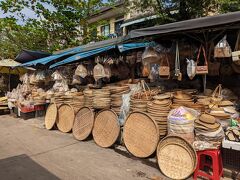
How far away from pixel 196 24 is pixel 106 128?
3.20 meters

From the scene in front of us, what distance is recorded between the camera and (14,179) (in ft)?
14.3

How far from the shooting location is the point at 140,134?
517 cm

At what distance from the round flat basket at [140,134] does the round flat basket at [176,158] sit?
444 millimetres

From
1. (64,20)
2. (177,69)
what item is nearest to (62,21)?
(64,20)

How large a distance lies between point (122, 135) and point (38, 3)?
11.3 m

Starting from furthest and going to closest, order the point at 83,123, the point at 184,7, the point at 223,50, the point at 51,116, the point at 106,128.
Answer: the point at 184,7 → the point at 51,116 → the point at 83,123 → the point at 106,128 → the point at 223,50

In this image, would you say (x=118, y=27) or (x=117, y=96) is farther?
(x=118, y=27)

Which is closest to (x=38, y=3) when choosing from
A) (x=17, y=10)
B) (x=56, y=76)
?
(x=17, y=10)

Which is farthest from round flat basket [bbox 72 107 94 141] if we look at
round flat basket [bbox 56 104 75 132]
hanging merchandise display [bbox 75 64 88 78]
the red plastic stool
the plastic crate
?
the plastic crate

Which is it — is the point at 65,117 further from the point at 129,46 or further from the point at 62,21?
the point at 62,21

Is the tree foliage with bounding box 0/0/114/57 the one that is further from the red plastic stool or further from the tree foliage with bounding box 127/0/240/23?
the red plastic stool

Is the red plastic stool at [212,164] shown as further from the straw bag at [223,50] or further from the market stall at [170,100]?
the straw bag at [223,50]

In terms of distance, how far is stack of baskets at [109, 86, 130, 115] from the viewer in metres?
6.28

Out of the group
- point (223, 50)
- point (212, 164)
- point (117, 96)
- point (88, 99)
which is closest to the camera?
point (212, 164)
